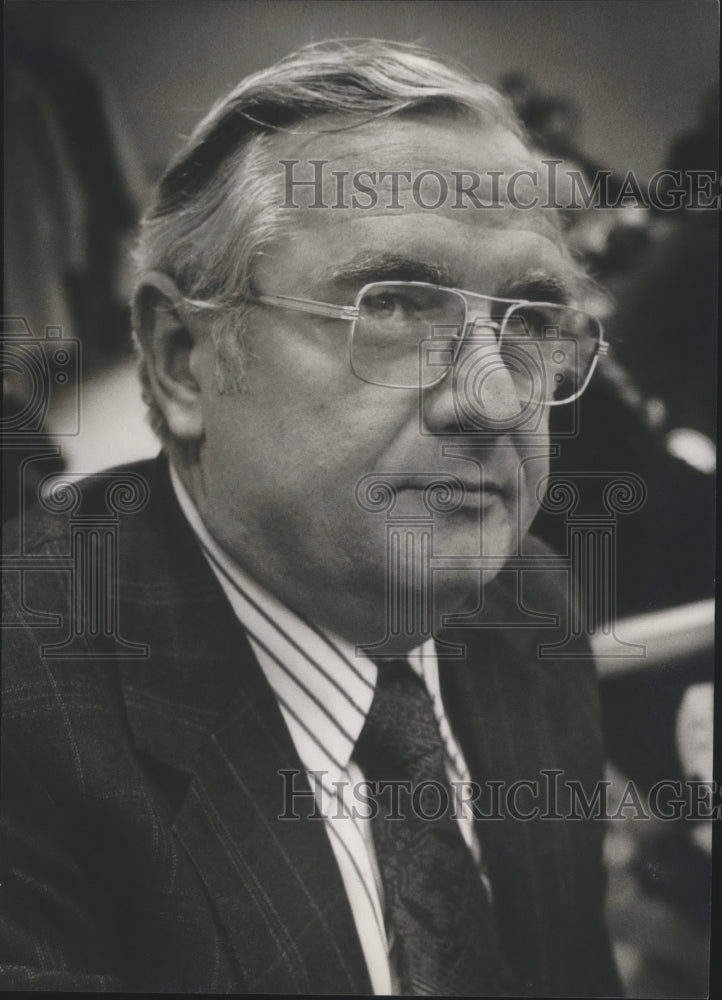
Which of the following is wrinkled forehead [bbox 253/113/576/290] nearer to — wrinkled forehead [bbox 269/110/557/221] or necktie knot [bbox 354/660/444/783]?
wrinkled forehead [bbox 269/110/557/221]

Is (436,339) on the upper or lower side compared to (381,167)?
lower

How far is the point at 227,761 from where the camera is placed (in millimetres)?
2561

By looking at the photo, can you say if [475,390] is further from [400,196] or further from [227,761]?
[227,761]

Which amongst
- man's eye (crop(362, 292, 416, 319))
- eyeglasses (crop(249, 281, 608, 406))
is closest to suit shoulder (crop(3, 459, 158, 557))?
eyeglasses (crop(249, 281, 608, 406))

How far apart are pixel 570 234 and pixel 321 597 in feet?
3.68

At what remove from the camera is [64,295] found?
2.62 metres

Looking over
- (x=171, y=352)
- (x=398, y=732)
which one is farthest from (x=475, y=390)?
(x=398, y=732)

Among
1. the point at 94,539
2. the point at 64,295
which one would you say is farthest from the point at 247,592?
the point at 64,295

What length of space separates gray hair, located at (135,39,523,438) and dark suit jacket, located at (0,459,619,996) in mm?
473

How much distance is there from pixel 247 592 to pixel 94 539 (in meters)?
0.42

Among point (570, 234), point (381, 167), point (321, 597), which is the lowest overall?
point (321, 597)

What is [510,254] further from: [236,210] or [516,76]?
[236,210]

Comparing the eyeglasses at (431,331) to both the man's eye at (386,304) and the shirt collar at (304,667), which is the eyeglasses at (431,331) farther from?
the shirt collar at (304,667)

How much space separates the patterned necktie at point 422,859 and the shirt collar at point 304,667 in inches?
1.9
